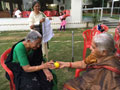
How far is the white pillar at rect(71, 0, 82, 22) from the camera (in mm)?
9602

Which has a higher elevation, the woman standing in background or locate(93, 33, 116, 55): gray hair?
the woman standing in background

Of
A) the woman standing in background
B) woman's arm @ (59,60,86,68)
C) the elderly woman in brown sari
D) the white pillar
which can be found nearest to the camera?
the elderly woman in brown sari

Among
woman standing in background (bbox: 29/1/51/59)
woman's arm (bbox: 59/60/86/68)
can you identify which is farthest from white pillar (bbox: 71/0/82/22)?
woman's arm (bbox: 59/60/86/68)

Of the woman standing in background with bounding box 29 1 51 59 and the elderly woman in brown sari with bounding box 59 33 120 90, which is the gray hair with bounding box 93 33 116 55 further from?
the woman standing in background with bounding box 29 1 51 59

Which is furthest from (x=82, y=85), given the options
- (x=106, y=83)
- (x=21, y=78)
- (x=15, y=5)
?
(x=15, y=5)

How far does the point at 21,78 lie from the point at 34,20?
6.62 feet

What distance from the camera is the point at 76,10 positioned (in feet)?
31.8

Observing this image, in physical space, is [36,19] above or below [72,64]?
above

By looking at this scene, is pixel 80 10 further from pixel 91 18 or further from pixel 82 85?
pixel 82 85

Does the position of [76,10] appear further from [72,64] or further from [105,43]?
[105,43]

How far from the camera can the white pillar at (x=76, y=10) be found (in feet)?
31.5

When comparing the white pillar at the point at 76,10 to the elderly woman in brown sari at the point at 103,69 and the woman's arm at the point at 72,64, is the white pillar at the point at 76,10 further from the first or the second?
the elderly woman in brown sari at the point at 103,69

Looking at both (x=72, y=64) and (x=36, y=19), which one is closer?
(x=72, y=64)

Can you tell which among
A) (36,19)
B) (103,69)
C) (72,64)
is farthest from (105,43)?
(36,19)
